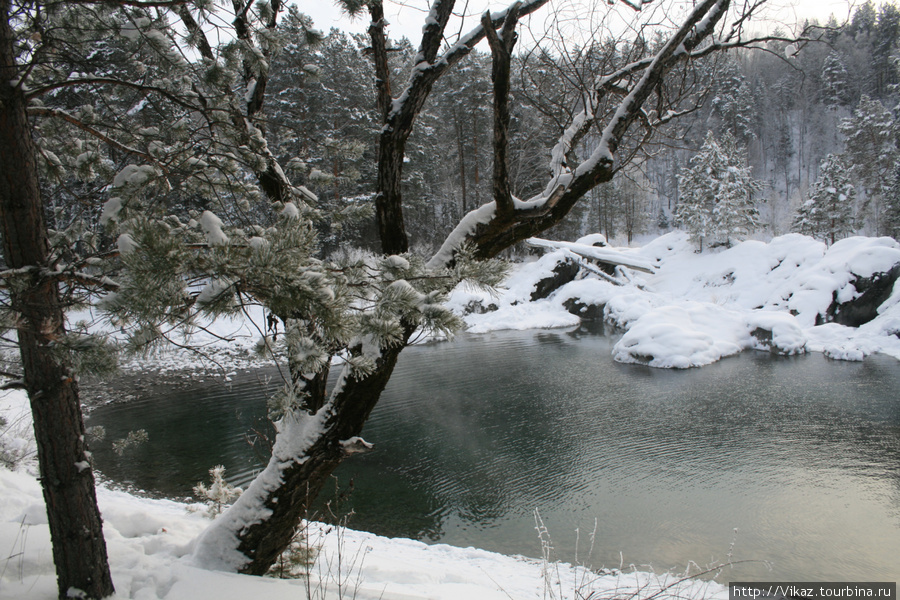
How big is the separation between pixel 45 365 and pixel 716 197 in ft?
102

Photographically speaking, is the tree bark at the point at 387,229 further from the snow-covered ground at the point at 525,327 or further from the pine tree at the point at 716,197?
Result: the pine tree at the point at 716,197

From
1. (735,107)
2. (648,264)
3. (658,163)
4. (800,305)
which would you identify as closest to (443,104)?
(648,264)

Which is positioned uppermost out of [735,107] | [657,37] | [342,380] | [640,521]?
[735,107]

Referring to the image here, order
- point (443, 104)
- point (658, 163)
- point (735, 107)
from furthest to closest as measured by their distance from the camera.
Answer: point (658, 163)
point (735, 107)
point (443, 104)

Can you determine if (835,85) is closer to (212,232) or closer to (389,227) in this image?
(389,227)

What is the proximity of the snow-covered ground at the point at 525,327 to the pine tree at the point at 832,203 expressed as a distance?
27.0 feet

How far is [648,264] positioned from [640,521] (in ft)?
71.3

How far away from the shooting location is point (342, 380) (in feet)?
10.0

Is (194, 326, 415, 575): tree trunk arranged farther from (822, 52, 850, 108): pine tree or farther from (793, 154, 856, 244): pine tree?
(822, 52, 850, 108): pine tree

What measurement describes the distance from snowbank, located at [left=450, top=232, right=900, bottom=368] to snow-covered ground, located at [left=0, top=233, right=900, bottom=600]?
0.06m

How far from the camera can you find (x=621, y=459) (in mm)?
8211

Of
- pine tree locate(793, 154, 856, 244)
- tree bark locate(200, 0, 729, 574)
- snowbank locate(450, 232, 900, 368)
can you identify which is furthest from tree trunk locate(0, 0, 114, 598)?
pine tree locate(793, 154, 856, 244)

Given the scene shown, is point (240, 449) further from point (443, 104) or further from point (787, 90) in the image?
point (787, 90)

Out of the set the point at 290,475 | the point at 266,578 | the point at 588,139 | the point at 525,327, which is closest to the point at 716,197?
the point at 525,327
